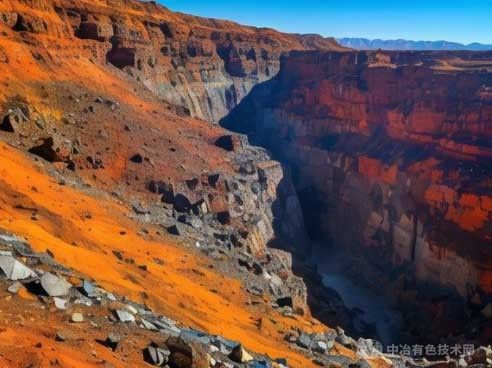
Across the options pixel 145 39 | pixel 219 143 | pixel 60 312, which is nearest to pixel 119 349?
pixel 60 312

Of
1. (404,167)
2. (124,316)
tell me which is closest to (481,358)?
(124,316)

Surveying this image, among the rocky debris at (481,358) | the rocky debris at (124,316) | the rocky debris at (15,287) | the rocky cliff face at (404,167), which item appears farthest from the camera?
the rocky cliff face at (404,167)

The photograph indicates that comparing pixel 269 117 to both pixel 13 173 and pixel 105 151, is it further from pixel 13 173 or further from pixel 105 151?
pixel 13 173

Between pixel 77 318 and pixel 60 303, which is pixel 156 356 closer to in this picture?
pixel 77 318

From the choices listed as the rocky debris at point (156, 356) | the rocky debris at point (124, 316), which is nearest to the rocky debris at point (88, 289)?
the rocky debris at point (124, 316)

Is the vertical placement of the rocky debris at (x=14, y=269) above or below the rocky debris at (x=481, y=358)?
above

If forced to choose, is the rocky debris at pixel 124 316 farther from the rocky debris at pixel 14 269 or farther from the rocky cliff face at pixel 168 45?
the rocky cliff face at pixel 168 45

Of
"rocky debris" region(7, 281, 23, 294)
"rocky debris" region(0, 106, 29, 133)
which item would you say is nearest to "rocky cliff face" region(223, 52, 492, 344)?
"rocky debris" region(0, 106, 29, 133)
